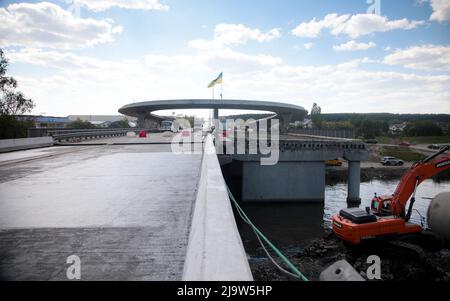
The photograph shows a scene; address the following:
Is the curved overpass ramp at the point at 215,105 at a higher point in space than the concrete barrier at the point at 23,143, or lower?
higher

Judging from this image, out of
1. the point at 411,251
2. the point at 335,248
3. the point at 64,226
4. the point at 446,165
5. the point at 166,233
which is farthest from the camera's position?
the point at 335,248

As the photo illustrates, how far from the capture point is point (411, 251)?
15.7 m

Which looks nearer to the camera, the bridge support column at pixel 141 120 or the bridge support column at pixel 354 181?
the bridge support column at pixel 354 181

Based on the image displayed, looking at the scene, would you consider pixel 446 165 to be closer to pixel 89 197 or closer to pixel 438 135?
pixel 89 197

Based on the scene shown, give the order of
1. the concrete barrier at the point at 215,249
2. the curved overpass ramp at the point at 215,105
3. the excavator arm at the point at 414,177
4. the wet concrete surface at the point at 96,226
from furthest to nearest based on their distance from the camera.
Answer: the curved overpass ramp at the point at 215,105 → the excavator arm at the point at 414,177 → the wet concrete surface at the point at 96,226 → the concrete barrier at the point at 215,249

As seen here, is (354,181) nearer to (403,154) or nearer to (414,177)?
(414,177)

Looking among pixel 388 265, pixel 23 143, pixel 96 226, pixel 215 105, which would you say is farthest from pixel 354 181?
pixel 215 105

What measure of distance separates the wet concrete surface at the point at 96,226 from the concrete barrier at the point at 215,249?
0.25m

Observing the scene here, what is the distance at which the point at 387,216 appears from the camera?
55.5ft

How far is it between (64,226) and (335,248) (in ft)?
54.8

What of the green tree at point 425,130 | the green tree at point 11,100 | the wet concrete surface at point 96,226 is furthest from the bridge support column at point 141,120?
the green tree at point 425,130

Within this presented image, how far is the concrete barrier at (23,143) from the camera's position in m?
22.9

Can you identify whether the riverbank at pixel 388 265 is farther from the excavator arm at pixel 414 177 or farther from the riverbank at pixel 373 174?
the riverbank at pixel 373 174
